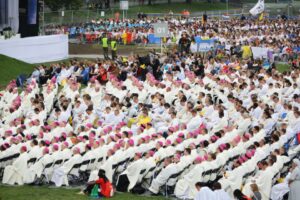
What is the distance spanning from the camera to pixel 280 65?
141 ft

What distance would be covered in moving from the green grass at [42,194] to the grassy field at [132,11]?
3687 cm

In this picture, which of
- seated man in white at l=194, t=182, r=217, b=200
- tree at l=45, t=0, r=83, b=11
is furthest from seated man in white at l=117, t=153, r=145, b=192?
tree at l=45, t=0, r=83, b=11

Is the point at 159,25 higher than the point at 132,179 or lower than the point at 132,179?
higher

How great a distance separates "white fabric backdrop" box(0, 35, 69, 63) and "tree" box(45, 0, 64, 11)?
86.6 feet

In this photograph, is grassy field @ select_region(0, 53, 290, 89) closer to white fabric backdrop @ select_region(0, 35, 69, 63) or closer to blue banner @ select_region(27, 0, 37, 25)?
white fabric backdrop @ select_region(0, 35, 69, 63)

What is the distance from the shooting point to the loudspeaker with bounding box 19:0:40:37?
152ft

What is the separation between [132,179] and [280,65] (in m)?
24.3

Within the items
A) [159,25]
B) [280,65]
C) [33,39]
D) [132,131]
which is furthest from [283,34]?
[132,131]

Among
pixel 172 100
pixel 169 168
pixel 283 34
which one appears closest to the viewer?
pixel 169 168

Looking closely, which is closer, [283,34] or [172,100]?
[172,100]

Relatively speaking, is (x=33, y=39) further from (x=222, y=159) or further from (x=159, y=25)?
(x=222, y=159)

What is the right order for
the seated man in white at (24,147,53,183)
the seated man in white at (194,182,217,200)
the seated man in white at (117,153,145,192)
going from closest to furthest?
the seated man in white at (194,182,217,200) → the seated man in white at (117,153,145,192) → the seated man in white at (24,147,53,183)

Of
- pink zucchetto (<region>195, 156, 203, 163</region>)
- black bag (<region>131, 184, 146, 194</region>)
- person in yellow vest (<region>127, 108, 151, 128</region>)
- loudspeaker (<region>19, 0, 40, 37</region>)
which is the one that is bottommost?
black bag (<region>131, 184, 146, 194</region>)

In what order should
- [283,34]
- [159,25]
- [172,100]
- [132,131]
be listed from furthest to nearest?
[283,34] → [159,25] → [172,100] → [132,131]
